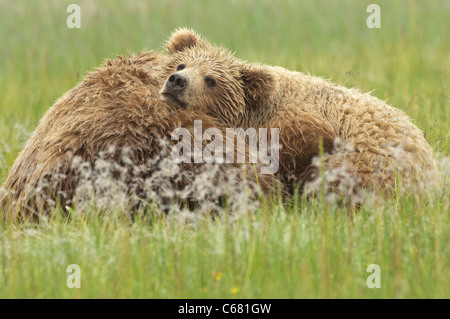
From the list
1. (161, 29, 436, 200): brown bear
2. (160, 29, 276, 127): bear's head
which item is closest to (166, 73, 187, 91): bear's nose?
(161, 29, 436, 200): brown bear

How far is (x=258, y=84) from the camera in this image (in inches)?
226

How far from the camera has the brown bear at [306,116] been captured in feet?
17.1

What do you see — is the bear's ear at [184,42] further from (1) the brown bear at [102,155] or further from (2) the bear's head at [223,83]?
(1) the brown bear at [102,155]

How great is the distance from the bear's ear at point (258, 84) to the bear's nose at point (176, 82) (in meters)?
0.73

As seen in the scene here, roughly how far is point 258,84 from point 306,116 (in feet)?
1.63

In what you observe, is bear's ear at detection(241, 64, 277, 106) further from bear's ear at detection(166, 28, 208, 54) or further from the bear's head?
bear's ear at detection(166, 28, 208, 54)

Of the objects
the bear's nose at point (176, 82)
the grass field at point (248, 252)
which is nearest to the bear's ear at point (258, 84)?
the bear's nose at point (176, 82)

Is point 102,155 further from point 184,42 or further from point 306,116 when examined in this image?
point 184,42

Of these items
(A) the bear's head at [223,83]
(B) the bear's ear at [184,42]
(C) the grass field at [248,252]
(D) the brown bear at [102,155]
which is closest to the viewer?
(C) the grass field at [248,252]

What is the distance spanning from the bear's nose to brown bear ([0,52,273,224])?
17cm

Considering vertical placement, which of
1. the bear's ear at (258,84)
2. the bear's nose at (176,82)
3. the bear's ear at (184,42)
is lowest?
the bear's nose at (176,82)

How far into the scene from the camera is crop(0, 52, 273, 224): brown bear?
464 centimetres
